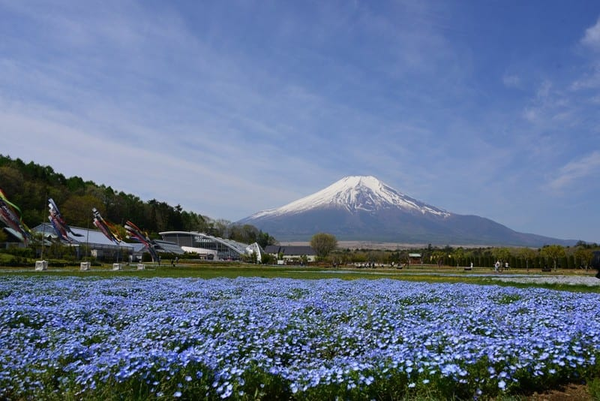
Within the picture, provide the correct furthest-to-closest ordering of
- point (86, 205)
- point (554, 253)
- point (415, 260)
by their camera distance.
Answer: point (415, 260) → point (86, 205) → point (554, 253)

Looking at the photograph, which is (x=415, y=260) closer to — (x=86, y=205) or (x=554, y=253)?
(x=554, y=253)

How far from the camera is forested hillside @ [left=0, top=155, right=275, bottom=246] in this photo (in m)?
88.8

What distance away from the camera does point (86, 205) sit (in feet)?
326

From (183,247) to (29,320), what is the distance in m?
144

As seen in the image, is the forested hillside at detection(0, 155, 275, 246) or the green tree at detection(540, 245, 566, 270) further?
the forested hillside at detection(0, 155, 275, 246)

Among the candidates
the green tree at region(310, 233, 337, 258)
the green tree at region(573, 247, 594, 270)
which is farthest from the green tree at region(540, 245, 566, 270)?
the green tree at region(310, 233, 337, 258)

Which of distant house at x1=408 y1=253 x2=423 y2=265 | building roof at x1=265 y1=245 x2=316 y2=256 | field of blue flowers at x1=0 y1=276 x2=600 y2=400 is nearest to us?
field of blue flowers at x1=0 y1=276 x2=600 y2=400

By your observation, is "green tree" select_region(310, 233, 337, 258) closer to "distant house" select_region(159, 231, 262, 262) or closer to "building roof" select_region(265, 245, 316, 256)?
"distant house" select_region(159, 231, 262, 262)

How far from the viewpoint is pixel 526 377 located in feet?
19.5

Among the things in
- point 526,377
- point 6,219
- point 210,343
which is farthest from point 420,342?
point 6,219

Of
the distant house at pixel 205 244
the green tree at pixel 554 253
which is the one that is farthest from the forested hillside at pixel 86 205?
the green tree at pixel 554 253

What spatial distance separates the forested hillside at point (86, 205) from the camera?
88750 millimetres

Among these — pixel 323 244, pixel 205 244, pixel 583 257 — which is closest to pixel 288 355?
pixel 583 257

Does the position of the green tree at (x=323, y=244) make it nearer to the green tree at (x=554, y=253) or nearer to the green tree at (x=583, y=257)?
the green tree at (x=554, y=253)
